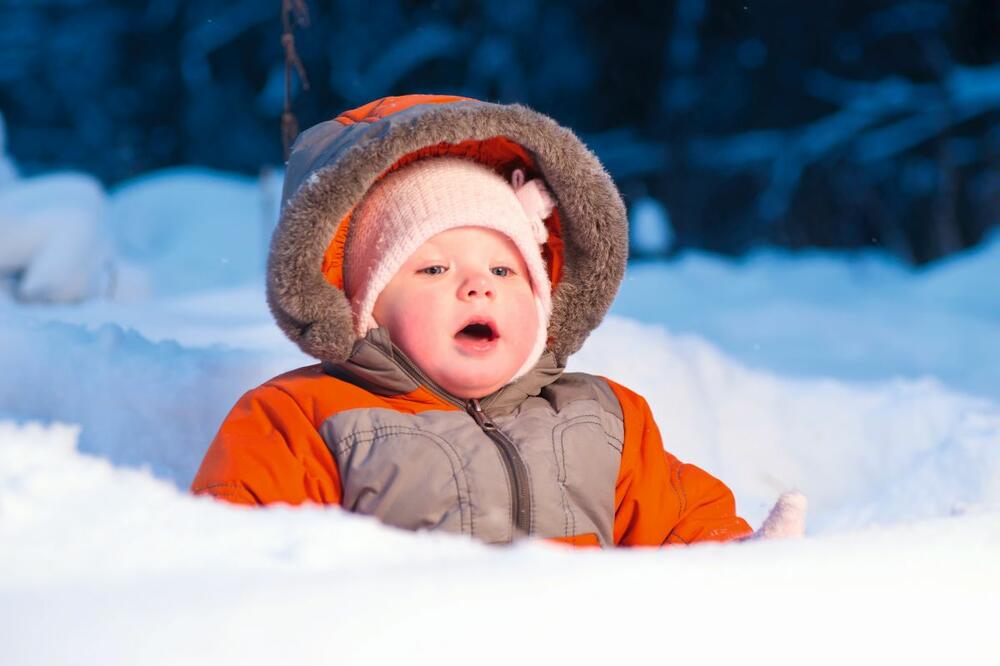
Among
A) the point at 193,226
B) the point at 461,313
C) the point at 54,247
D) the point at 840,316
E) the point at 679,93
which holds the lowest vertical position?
the point at 54,247

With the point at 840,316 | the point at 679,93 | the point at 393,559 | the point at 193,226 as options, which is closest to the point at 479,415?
the point at 393,559

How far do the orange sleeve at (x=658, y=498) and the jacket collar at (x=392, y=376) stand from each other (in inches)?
7.1

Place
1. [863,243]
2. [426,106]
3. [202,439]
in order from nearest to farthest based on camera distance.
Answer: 1. [426,106]
2. [202,439]
3. [863,243]

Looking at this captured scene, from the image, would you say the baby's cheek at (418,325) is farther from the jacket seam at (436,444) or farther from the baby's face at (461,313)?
the jacket seam at (436,444)

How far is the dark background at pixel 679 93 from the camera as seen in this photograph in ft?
26.4

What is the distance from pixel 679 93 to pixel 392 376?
7.50m

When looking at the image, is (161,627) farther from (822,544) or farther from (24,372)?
(24,372)

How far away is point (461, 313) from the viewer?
1.58 meters

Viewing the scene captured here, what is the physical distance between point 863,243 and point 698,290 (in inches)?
152

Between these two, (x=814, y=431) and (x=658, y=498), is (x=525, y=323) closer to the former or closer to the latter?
(x=658, y=498)

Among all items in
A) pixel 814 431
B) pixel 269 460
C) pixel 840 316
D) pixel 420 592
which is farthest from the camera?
pixel 840 316

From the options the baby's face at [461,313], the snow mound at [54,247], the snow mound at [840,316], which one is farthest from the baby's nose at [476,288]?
the snow mound at [54,247]

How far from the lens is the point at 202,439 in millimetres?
1955

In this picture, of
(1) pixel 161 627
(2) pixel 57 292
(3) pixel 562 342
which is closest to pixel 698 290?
(2) pixel 57 292
